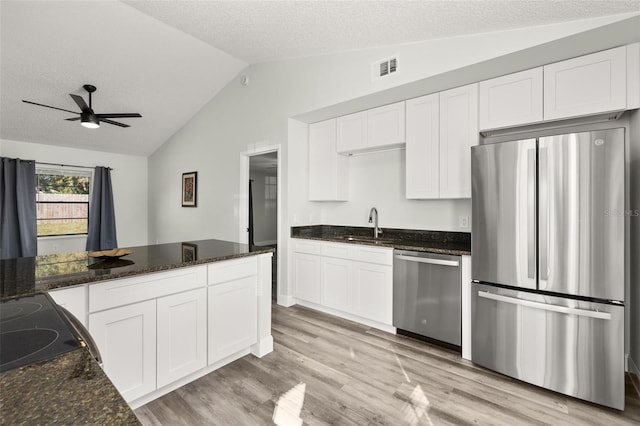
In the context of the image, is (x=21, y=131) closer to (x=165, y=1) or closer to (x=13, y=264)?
(x=165, y=1)

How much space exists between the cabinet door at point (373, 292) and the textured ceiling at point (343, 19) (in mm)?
2223

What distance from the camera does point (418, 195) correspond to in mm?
3158

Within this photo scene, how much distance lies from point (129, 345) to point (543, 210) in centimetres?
288

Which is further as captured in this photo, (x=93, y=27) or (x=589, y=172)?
(x=93, y=27)

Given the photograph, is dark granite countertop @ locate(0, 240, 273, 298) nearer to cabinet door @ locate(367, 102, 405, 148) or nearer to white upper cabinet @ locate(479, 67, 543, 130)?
cabinet door @ locate(367, 102, 405, 148)

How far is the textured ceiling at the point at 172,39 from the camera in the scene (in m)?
2.29

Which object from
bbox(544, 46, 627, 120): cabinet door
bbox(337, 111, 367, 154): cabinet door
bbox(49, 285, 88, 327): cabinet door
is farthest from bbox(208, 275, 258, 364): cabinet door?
bbox(544, 46, 627, 120): cabinet door

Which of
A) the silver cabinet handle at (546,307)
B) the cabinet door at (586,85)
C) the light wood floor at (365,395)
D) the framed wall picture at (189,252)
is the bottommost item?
the light wood floor at (365,395)

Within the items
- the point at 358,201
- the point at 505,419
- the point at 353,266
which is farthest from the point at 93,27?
the point at 505,419

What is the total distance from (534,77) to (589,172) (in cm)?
97

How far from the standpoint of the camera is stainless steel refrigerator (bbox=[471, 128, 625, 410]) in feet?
6.33

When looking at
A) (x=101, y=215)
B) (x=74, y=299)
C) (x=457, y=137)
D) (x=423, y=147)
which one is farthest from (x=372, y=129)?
(x=101, y=215)

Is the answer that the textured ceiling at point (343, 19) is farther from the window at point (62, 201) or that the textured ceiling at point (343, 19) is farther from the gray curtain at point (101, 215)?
the window at point (62, 201)

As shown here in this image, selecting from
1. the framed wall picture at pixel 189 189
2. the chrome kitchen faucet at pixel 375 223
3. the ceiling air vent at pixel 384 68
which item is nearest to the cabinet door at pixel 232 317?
the chrome kitchen faucet at pixel 375 223
